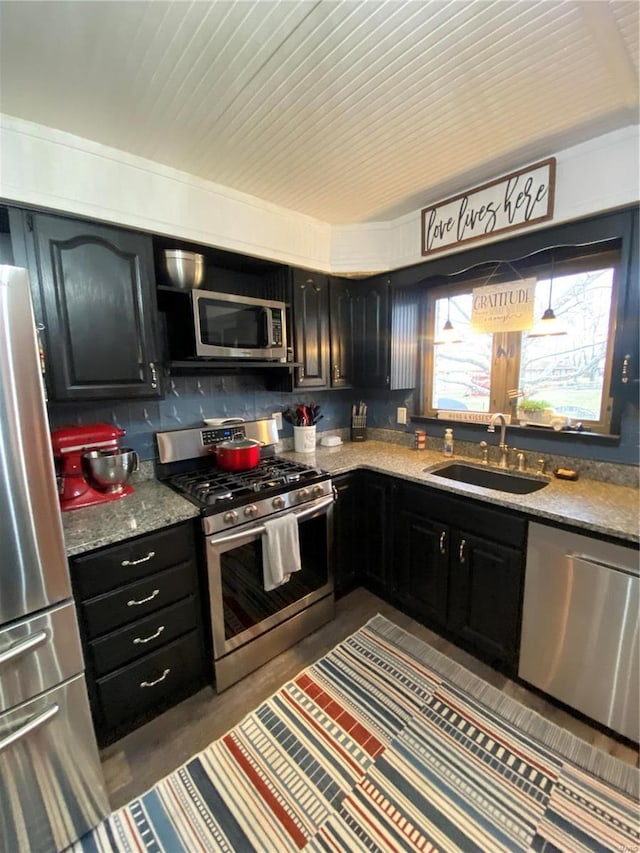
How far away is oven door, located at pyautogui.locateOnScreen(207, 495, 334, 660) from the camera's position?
1.63m

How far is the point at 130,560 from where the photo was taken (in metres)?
1.40

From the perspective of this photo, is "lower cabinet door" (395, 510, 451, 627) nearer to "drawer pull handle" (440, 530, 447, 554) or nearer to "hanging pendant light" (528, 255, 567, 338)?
"drawer pull handle" (440, 530, 447, 554)

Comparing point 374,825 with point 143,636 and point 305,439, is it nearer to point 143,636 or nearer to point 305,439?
point 143,636

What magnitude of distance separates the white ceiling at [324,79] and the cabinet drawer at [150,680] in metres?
2.21

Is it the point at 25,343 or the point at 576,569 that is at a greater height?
the point at 25,343

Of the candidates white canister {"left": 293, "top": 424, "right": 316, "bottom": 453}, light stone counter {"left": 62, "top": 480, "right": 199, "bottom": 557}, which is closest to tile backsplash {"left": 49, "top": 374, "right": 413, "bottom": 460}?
white canister {"left": 293, "top": 424, "right": 316, "bottom": 453}

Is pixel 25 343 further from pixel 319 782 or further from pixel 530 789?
pixel 530 789

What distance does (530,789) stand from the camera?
4.23ft

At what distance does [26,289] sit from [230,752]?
1838 millimetres

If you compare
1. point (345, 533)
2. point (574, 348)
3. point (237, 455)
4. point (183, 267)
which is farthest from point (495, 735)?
point (183, 267)

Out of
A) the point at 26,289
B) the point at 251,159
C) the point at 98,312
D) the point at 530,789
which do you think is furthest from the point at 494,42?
the point at 530,789

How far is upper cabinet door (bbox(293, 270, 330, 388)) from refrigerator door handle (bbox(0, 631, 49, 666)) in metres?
1.74

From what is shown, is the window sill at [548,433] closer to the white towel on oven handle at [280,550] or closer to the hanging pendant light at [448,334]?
the hanging pendant light at [448,334]

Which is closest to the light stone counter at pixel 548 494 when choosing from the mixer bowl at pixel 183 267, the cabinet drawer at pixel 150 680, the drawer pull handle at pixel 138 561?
the drawer pull handle at pixel 138 561
